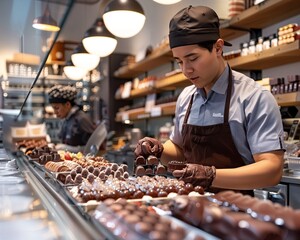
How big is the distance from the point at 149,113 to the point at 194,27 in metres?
4.36

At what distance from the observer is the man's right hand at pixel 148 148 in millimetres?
1809

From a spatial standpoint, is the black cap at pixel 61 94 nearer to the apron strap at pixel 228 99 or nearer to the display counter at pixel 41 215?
the display counter at pixel 41 215

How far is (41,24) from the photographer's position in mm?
1930

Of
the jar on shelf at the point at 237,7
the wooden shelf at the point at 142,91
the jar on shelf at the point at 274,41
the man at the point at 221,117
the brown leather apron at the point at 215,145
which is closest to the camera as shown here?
the man at the point at 221,117

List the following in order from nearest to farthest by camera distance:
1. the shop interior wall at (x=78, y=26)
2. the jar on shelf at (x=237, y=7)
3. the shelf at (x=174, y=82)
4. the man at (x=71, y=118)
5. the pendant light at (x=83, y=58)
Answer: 1. the shop interior wall at (x=78, y=26)
2. the jar on shelf at (x=237, y=7)
3. the man at (x=71, y=118)
4. the shelf at (x=174, y=82)
5. the pendant light at (x=83, y=58)

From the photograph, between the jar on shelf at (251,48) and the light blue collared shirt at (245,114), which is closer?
the light blue collared shirt at (245,114)

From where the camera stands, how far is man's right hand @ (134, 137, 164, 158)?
1809 millimetres

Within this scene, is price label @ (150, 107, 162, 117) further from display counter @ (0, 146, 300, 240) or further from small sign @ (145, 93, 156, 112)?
display counter @ (0, 146, 300, 240)

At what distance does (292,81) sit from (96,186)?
2.23 metres

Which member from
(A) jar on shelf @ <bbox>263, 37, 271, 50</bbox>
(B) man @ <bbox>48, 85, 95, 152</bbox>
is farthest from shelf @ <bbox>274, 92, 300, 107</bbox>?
(B) man @ <bbox>48, 85, 95, 152</bbox>

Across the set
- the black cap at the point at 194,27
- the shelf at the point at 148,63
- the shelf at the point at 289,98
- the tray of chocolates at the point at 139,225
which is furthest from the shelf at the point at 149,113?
the tray of chocolates at the point at 139,225

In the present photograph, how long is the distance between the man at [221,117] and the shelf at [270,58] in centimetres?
135

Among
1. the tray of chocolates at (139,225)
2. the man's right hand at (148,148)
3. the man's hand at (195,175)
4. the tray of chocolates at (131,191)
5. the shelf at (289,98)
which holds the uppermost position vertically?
the shelf at (289,98)

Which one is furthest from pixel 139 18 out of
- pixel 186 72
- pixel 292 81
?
pixel 186 72
